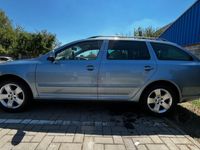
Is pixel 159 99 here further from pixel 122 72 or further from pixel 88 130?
pixel 88 130

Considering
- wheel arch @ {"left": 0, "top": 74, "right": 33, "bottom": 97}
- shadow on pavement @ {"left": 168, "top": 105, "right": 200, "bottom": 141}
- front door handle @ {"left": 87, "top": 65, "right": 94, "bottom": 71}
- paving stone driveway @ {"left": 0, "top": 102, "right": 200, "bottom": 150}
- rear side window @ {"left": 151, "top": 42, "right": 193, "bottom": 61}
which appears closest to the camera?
paving stone driveway @ {"left": 0, "top": 102, "right": 200, "bottom": 150}

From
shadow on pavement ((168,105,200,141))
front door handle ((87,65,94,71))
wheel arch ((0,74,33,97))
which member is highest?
front door handle ((87,65,94,71))

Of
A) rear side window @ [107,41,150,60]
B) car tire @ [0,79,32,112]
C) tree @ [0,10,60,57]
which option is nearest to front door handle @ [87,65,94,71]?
rear side window @ [107,41,150,60]

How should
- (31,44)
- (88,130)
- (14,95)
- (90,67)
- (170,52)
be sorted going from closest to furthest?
(88,130) → (90,67) → (14,95) → (170,52) → (31,44)

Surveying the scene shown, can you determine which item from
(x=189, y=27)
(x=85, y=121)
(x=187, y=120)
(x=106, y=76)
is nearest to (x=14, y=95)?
(x=85, y=121)

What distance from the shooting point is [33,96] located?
190 inches

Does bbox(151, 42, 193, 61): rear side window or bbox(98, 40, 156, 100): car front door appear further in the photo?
bbox(151, 42, 193, 61): rear side window

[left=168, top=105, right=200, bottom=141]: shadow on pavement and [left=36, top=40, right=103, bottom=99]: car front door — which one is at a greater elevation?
[left=36, top=40, right=103, bottom=99]: car front door

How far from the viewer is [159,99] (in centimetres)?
481

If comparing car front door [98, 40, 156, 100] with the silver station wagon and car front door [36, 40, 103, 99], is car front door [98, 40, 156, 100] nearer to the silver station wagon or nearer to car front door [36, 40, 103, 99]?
the silver station wagon

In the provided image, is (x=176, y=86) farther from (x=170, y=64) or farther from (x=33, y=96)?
(x=33, y=96)

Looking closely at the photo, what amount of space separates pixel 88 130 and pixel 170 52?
2611mm

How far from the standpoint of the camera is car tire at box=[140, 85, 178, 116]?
478cm

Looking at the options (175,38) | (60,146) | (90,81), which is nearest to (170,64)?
(90,81)
